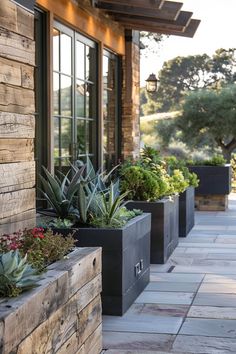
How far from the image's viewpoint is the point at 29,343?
2506 mm

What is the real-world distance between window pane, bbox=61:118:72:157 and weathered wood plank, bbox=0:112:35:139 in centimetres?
278

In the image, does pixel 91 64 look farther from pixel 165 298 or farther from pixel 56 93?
pixel 165 298

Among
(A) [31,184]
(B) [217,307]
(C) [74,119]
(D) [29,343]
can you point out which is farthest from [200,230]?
(D) [29,343]

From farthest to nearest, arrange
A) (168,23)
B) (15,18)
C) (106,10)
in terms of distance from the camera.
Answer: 1. (168,23)
2. (106,10)
3. (15,18)

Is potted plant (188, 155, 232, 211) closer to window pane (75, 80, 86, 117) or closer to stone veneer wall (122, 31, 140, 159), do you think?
stone veneer wall (122, 31, 140, 159)

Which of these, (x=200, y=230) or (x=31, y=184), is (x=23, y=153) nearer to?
(x=31, y=184)

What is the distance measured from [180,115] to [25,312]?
1683cm

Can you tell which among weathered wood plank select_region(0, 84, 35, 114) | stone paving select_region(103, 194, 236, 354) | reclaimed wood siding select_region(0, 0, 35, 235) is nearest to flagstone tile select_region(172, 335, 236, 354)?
stone paving select_region(103, 194, 236, 354)

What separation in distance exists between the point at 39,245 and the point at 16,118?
0.77 meters

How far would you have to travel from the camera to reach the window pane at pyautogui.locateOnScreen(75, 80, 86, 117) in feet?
24.1

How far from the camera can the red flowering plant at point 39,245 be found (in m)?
3.18

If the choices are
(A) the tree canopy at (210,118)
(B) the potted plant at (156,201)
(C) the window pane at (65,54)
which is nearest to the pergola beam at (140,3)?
(C) the window pane at (65,54)

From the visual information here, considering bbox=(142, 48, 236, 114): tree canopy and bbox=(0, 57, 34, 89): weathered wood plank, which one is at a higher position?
bbox=(142, 48, 236, 114): tree canopy

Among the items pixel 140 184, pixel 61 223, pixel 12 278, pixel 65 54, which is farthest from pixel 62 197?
pixel 12 278
